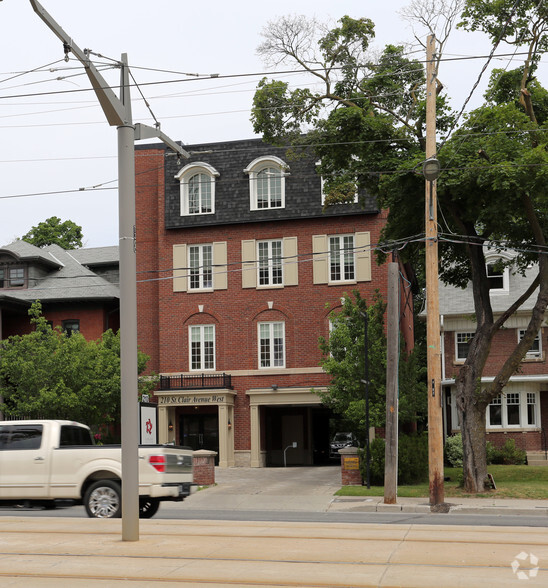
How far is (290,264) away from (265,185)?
13.1 feet

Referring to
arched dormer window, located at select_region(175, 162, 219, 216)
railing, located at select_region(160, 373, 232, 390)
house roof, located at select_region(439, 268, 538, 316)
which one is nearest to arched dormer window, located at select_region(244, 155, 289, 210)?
arched dormer window, located at select_region(175, 162, 219, 216)

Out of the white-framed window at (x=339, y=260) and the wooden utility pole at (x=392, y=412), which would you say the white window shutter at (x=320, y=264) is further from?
the wooden utility pole at (x=392, y=412)

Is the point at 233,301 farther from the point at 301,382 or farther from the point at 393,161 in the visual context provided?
the point at 393,161

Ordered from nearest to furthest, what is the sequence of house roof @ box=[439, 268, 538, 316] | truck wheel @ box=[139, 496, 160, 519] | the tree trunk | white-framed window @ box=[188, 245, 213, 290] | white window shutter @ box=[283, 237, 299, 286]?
truck wheel @ box=[139, 496, 160, 519] → the tree trunk → white window shutter @ box=[283, 237, 299, 286] → house roof @ box=[439, 268, 538, 316] → white-framed window @ box=[188, 245, 213, 290]

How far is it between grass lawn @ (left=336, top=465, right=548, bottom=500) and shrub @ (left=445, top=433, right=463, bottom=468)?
4599mm

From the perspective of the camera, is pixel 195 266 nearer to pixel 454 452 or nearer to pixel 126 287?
pixel 454 452

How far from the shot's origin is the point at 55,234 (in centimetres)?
6184

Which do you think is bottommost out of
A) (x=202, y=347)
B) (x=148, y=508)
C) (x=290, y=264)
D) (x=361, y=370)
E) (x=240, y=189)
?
(x=148, y=508)

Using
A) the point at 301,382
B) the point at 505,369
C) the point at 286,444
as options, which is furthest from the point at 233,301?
the point at 505,369

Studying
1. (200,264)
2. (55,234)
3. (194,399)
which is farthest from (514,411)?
(55,234)

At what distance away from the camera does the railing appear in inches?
1550

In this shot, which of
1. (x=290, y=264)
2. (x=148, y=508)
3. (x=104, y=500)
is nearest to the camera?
(x=104, y=500)

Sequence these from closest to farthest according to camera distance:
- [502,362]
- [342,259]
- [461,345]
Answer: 1. [342,259]
2. [502,362]
3. [461,345]

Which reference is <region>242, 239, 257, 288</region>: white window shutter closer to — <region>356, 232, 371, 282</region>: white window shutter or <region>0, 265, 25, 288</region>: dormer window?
<region>356, 232, 371, 282</region>: white window shutter
